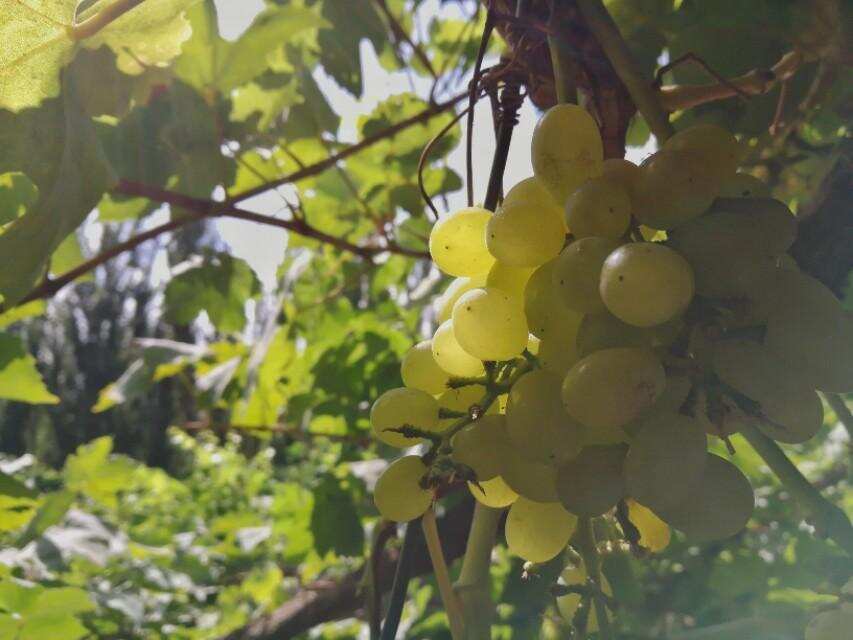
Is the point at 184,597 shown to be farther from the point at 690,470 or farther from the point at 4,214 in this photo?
the point at 690,470

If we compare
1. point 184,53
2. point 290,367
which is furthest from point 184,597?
point 184,53

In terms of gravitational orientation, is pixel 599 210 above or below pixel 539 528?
above

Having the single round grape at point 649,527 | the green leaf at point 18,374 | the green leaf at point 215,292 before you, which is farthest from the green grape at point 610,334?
the green leaf at point 215,292

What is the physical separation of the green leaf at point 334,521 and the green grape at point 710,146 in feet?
2.46

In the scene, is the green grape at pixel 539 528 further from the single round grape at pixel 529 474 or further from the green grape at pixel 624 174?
the green grape at pixel 624 174

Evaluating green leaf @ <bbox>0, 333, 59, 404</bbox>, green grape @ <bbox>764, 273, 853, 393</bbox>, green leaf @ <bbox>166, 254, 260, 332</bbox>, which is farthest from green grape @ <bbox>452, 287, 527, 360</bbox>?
green leaf @ <bbox>166, 254, 260, 332</bbox>

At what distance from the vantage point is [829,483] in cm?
112

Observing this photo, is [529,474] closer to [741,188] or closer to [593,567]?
[593,567]

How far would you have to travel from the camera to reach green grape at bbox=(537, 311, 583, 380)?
0.33 m

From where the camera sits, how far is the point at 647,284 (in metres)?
0.27

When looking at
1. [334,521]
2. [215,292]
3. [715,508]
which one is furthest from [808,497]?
[215,292]

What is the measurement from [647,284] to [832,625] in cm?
19

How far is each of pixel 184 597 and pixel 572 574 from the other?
1245mm

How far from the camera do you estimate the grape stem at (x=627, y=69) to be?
35 cm
